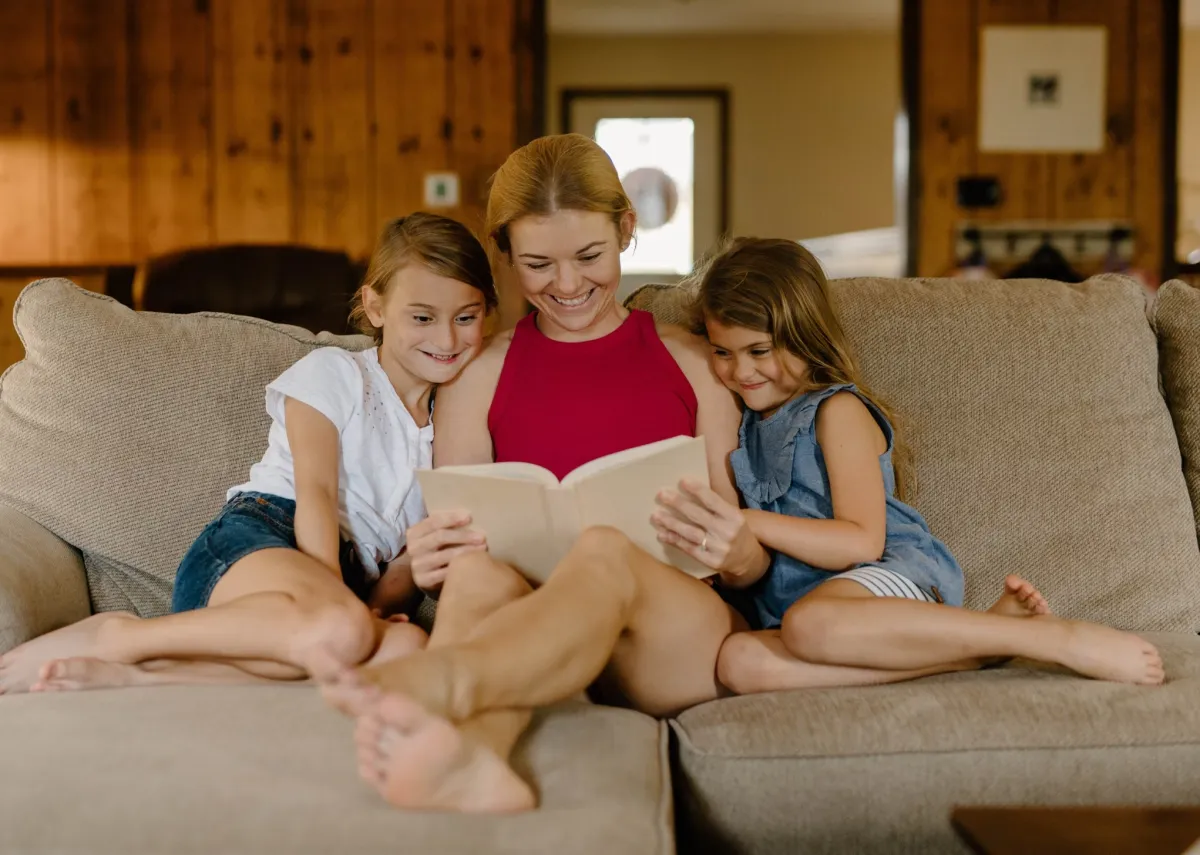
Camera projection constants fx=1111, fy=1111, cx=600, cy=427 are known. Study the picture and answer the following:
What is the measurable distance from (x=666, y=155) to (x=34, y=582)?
5328 mm

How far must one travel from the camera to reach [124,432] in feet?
5.22

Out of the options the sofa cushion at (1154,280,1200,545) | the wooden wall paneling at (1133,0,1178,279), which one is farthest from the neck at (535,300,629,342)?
the wooden wall paneling at (1133,0,1178,279)

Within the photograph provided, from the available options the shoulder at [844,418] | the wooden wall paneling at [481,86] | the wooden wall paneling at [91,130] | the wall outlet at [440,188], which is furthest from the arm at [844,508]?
the wooden wall paneling at [91,130]

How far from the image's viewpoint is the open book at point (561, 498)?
123cm

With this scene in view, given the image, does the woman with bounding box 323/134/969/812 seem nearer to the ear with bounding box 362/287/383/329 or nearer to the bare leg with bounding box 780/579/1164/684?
the bare leg with bounding box 780/579/1164/684

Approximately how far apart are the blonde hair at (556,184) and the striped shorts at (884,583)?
1.85ft

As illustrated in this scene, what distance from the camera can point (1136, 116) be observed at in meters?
4.32

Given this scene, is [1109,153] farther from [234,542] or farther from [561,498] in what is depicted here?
[234,542]

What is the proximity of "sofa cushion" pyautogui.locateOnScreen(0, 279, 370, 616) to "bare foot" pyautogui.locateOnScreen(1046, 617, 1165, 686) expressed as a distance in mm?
1129

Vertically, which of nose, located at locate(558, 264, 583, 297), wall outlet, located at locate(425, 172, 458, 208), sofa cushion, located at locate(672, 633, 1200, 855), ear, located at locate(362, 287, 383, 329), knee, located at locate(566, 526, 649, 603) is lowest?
sofa cushion, located at locate(672, 633, 1200, 855)

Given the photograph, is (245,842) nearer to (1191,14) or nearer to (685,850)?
(685,850)

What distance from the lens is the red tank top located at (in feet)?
5.09

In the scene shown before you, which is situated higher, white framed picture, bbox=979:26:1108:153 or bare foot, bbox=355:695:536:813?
white framed picture, bbox=979:26:1108:153

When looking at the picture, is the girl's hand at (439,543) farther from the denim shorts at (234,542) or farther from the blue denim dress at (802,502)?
the blue denim dress at (802,502)
